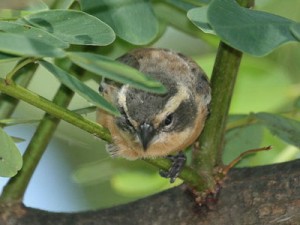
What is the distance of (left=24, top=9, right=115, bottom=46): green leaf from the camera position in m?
2.19

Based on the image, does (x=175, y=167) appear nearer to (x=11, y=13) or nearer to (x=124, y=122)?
(x=124, y=122)

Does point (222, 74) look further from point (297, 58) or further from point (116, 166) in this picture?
point (116, 166)

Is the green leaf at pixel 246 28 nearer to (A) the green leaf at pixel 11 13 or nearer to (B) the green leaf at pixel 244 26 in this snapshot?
(B) the green leaf at pixel 244 26

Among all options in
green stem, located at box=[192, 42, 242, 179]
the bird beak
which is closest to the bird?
the bird beak

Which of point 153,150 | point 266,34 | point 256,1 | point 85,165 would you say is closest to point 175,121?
point 153,150

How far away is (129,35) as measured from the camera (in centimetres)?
272

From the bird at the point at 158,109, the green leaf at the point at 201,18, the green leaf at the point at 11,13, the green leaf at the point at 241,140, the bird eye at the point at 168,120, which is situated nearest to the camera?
the green leaf at the point at 201,18

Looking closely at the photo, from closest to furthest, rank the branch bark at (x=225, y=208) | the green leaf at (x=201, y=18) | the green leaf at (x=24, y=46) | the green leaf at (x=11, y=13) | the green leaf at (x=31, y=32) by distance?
the green leaf at (x=24, y=46), the green leaf at (x=31, y=32), the green leaf at (x=201, y=18), the green leaf at (x=11, y=13), the branch bark at (x=225, y=208)

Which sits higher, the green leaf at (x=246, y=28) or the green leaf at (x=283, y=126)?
the green leaf at (x=246, y=28)

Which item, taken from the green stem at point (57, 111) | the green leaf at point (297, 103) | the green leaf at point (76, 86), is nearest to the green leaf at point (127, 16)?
the green stem at point (57, 111)

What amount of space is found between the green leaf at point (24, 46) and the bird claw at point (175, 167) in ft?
3.04

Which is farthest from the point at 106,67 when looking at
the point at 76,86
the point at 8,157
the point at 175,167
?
the point at 175,167

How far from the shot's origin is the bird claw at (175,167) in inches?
113

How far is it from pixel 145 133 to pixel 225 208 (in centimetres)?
71
